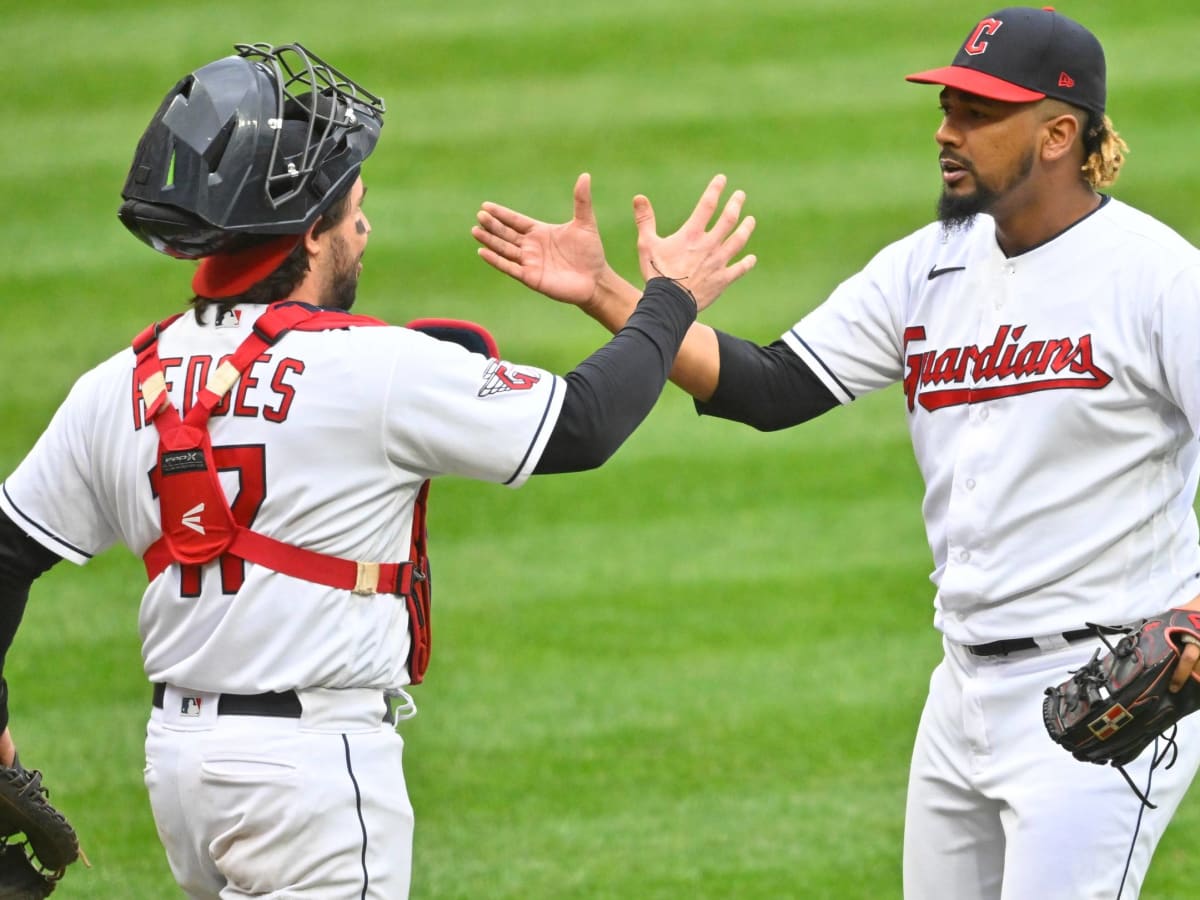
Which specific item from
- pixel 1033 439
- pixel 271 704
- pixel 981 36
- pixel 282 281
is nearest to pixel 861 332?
pixel 1033 439

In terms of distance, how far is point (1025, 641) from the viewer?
3.33 metres

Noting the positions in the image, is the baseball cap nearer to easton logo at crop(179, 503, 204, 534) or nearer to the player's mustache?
the player's mustache

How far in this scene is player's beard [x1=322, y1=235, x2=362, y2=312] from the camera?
122 inches

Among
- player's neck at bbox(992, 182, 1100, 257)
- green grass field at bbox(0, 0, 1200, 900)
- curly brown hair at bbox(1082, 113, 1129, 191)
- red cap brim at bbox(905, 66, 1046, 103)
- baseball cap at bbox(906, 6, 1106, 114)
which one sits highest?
baseball cap at bbox(906, 6, 1106, 114)

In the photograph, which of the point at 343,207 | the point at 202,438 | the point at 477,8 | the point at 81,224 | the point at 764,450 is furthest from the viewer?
the point at 477,8

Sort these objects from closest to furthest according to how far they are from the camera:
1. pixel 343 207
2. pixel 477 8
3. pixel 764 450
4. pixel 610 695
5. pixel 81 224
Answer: pixel 343 207, pixel 610 695, pixel 764 450, pixel 81 224, pixel 477 8

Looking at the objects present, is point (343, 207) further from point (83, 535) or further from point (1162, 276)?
point (1162, 276)

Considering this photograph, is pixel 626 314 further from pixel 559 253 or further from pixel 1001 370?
pixel 1001 370

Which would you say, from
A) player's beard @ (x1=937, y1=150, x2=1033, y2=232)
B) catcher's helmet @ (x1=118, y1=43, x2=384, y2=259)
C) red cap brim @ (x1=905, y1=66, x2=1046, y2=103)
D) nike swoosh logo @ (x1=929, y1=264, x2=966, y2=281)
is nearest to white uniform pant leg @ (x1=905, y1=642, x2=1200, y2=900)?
nike swoosh logo @ (x1=929, y1=264, x2=966, y2=281)

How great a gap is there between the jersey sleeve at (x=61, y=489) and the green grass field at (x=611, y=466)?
2320 mm

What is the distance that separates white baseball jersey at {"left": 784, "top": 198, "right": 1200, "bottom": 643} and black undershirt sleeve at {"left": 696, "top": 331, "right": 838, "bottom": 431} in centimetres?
35

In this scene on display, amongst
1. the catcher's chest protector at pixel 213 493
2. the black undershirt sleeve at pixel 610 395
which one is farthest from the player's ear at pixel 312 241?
the black undershirt sleeve at pixel 610 395

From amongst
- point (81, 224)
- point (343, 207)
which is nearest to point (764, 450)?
point (81, 224)

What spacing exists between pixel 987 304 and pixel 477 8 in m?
8.42
